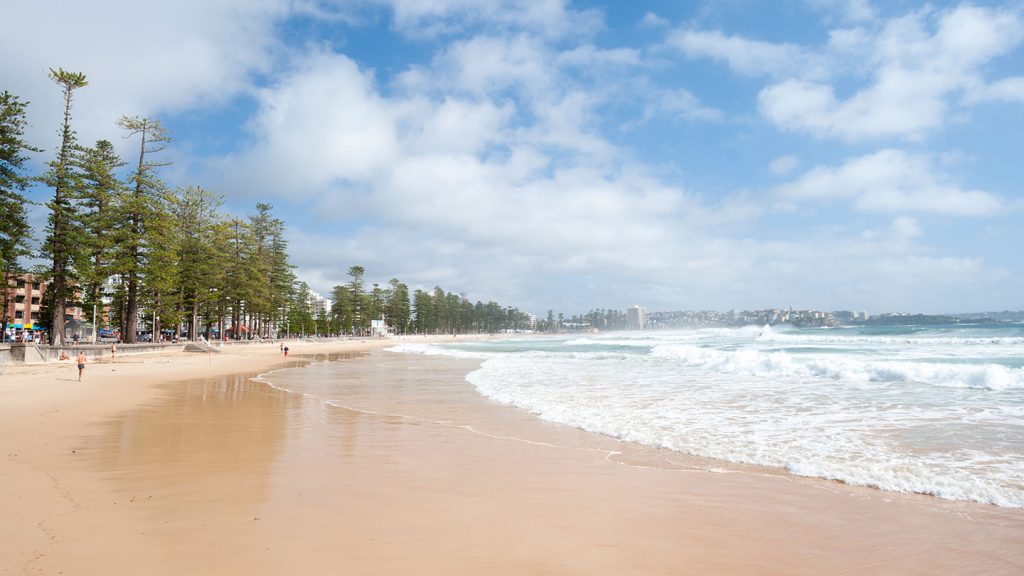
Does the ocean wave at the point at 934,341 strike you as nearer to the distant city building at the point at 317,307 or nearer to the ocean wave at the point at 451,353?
the ocean wave at the point at 451,353

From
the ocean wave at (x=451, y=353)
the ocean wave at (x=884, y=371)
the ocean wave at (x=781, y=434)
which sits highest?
the ocean wave at (x=884, y=371)

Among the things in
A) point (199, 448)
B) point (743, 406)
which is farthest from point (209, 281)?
point (743, 406)

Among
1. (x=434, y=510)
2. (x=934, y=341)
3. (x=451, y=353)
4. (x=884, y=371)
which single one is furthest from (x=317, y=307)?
(x=434, y=510)

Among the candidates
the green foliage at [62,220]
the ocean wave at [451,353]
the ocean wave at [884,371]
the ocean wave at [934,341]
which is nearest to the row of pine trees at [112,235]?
the green foliage at [62,220]

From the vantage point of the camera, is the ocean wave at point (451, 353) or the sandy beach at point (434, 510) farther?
the ocean wave at point (451, 353)

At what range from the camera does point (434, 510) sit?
4.80m

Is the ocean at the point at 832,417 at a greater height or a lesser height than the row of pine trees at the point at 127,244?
lesser

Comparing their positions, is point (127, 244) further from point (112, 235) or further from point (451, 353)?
point (451, 353)

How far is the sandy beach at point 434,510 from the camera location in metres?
3.71

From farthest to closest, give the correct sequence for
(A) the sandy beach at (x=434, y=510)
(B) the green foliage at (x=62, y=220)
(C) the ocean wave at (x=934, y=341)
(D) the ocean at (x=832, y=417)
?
1. (C) the ocean wave at (x=934, y=341)
2. (B) the green foliage at (x=62, y=220)
3. (D) the ocean at (x=832, y=417)
4. (A) the sandy beach at (x=434, y=510)

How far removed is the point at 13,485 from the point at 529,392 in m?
10.9

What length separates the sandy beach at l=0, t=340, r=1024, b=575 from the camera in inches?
146

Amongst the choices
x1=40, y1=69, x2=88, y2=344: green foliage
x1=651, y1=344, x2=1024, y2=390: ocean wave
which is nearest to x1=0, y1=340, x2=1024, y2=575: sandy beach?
x1=651, y1=344, x2=1024, y2=390: ocean wave

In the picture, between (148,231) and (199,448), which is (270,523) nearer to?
(199,448)
